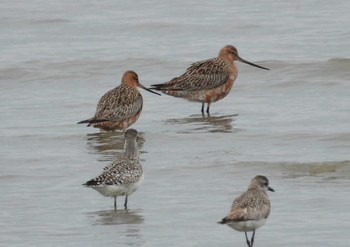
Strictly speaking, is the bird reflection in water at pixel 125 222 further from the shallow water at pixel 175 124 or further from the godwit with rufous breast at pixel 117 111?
the godwit with rufous breast at pixel 117 111

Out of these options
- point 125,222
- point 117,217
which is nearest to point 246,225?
point 125,222

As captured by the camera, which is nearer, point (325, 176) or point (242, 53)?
point (325, 176)

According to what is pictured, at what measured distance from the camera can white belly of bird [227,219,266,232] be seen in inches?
435

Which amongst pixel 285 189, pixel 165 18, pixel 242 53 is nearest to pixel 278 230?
pixel 285 189

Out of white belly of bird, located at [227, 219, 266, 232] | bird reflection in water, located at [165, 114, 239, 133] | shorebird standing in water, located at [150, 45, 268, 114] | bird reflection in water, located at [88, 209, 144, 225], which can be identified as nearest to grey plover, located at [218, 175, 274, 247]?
white belly of bird, located at [227, 219, 266, 232]

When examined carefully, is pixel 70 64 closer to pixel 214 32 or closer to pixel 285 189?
pixel 214 32

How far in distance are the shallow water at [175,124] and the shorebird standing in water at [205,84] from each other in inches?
11.3

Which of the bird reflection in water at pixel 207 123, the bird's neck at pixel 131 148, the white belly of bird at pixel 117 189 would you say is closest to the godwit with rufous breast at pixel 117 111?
the bird reflection in water at pixel 207 123

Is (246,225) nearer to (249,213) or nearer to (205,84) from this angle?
(249,213)

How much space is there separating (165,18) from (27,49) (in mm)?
3646

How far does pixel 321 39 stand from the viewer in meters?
25.1

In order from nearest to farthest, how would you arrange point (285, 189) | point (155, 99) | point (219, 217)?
point (219, 217) → point (285, 189) → point (155, 99)

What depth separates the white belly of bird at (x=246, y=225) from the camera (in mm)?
11039

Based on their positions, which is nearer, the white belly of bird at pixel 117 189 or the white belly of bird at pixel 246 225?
the white belly of bird at pixel 246 225
